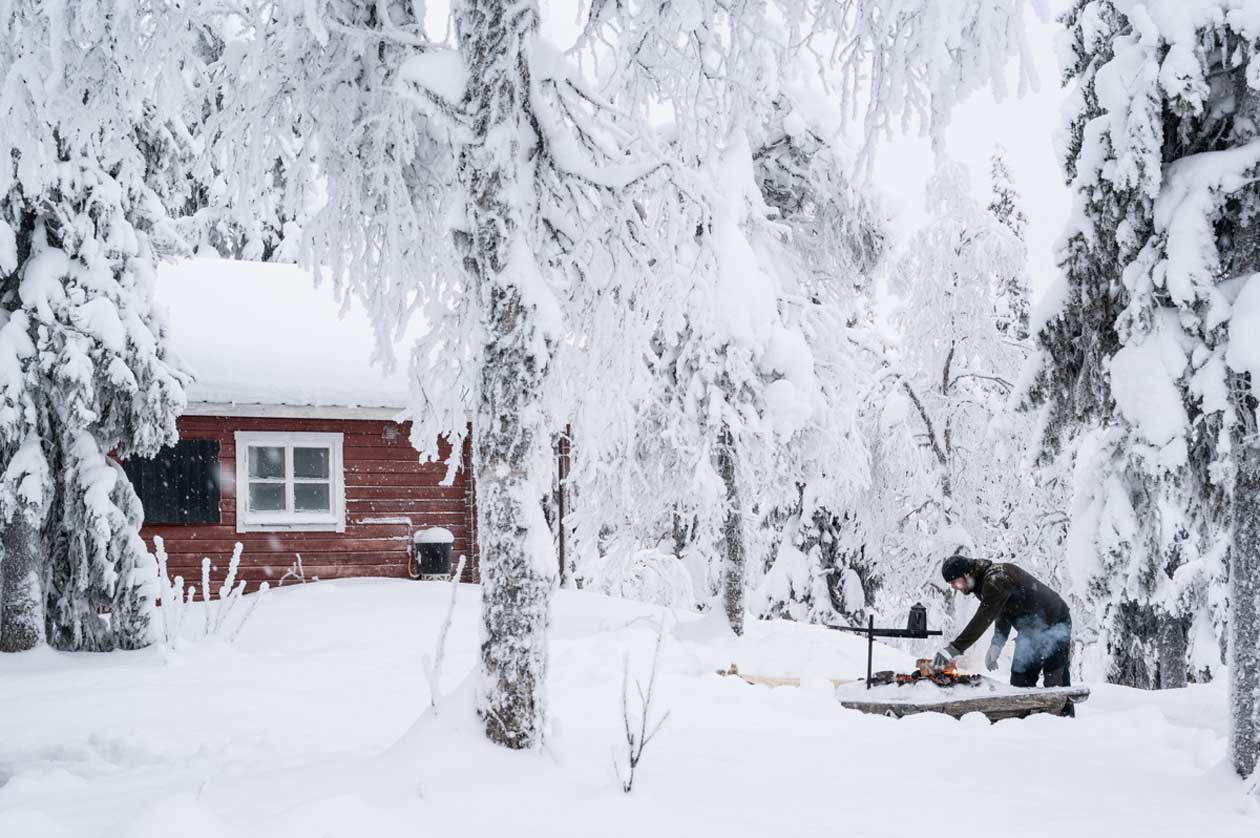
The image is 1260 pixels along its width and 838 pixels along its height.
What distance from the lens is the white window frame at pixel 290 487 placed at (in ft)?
47.5

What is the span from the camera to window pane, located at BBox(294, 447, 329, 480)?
15102mm

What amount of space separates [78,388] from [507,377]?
20.6 feet

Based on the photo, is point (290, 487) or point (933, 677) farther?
point (290, 487)

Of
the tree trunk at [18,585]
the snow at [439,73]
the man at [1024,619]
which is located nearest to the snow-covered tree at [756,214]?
the snow at [439,73]

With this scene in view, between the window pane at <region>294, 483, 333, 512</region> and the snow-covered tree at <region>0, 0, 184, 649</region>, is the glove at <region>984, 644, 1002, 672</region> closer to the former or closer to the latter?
the snow-covered tree at <region>0, 0, 184, 649</region>

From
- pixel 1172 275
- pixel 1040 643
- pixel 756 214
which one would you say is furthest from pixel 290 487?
pixel 1172 275

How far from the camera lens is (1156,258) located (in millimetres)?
6172

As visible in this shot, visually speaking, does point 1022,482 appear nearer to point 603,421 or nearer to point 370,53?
point 603,421

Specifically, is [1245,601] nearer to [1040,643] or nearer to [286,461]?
[1040,643]

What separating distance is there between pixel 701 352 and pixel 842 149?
342 centimetres

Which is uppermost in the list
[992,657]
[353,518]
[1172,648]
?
[353,518]

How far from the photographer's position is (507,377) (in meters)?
5.30

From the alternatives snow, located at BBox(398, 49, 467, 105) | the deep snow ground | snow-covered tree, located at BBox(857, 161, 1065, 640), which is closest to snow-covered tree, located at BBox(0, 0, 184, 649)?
the deep snow ground

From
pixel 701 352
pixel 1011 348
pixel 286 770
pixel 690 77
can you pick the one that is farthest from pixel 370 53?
pixel 1011 348
